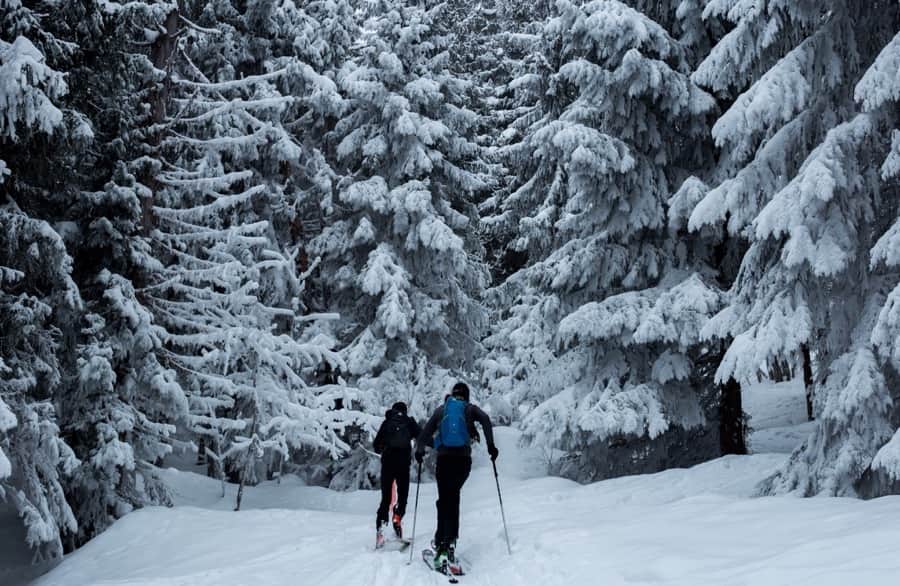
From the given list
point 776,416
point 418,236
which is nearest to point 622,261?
point 418,236

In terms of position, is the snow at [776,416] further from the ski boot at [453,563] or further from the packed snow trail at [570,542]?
the ski boot at [453,563]

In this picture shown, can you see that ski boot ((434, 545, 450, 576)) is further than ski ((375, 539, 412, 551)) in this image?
No

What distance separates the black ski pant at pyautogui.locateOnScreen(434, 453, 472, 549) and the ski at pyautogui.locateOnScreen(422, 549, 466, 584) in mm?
225

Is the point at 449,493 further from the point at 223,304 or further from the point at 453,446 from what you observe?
the point at 223,304

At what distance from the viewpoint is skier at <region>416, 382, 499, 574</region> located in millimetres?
8656

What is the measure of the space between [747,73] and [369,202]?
10.5 metres

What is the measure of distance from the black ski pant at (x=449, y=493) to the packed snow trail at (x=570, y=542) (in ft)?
1.46

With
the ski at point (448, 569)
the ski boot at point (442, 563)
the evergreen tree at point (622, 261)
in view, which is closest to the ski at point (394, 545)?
the ski at point (448, 569)

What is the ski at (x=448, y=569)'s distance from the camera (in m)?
7.94

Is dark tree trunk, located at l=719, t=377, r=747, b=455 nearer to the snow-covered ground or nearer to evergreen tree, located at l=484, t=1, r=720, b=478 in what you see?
evergreen tree, located at l=484, t=1, r=720, b=478

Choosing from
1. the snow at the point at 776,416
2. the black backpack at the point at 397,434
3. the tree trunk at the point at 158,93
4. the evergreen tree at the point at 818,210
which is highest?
the tree trunk at the point at 158,93

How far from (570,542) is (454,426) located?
1893mm

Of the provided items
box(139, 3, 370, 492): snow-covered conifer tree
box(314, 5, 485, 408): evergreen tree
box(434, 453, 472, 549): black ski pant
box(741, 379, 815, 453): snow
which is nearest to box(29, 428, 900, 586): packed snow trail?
box(434, 453, 472, 549): black ski pant

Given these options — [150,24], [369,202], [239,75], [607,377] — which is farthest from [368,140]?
[607,377]
